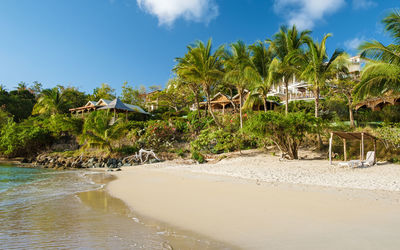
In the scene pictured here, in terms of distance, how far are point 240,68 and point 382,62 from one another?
822cm

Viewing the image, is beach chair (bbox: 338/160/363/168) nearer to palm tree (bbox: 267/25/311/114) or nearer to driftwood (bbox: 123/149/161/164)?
palm tree (bbox: 267/25/311/114)

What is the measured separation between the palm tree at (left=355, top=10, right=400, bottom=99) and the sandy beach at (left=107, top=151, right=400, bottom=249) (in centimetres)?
520

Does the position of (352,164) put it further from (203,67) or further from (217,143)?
(203,67)

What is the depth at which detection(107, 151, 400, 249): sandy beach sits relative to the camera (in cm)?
291

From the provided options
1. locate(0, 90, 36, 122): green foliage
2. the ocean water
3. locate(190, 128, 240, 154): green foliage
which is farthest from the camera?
locate(0, 90, 36, 122): green foliage

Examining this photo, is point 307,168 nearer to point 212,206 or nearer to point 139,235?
point 212,206

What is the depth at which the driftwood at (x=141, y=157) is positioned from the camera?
15664mm

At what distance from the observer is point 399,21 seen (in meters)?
10.9

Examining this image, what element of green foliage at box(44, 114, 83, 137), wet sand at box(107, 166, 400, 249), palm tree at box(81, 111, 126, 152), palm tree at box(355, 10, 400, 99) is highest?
palm tree at box(355, 10, 400, 99)

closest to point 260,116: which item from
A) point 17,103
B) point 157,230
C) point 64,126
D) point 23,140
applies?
point 157,230

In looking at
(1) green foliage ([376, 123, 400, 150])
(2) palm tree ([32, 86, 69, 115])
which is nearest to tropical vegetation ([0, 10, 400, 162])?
(1) green foliage ([376, 123, 400, 150])

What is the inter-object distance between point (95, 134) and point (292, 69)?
14401mm

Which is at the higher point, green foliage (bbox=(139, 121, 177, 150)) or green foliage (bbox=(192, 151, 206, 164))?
green foliage (bbox=(139, 121, 177, 150))

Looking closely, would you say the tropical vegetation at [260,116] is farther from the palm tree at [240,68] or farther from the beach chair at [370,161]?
the beach chair at [370,161]
